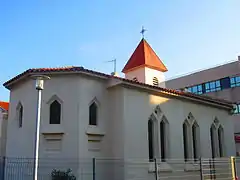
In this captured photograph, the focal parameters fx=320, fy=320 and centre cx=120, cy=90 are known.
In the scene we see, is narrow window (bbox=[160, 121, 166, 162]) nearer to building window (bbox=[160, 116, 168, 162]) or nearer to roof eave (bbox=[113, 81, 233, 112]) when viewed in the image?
building window (bbox=[160, 116, 168, 162])

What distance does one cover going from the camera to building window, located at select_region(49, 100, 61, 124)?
16.1m

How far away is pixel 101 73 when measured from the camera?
16.7 metres

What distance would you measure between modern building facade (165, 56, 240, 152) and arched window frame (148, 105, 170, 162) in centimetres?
1902

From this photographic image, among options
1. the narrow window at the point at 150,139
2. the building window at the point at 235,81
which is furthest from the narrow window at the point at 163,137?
Result: the building window at the point at 235,81

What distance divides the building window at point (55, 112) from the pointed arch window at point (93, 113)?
1568mm

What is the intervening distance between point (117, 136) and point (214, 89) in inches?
1044

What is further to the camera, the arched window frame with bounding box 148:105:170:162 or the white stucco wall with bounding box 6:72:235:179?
the arched window frame with bounding box 148:105:170:162

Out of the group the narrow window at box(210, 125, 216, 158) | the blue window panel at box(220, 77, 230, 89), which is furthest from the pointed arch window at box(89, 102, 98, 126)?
the blue window panel at box(220, 77, 230, 89)

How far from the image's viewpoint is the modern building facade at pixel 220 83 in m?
36.7

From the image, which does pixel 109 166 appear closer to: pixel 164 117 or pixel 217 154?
pixel 164 117

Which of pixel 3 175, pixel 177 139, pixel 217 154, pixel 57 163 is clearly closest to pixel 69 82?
pixel 57 163

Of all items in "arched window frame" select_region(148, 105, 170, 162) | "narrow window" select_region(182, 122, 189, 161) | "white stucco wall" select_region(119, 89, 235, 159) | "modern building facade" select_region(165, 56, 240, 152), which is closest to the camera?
"white stucco wall" select_region(119, 89, 235, 159)

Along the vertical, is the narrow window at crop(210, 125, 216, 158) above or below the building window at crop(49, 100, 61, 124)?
below

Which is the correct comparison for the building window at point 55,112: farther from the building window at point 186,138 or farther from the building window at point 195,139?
the building window at point 195,139
